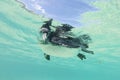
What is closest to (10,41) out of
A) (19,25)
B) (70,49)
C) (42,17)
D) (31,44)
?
(31,44)

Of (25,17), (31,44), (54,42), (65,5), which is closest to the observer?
(54,42)

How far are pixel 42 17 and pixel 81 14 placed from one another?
3.24 meters

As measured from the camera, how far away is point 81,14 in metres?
18.5

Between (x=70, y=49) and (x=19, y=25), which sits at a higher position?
(x=19, y=25)

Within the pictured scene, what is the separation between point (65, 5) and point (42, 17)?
8.45 ft

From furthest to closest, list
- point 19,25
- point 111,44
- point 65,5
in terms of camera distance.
→ point 111,44 → point 19,25 → point 65,5

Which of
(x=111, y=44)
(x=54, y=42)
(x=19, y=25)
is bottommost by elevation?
(x=54, y=42)

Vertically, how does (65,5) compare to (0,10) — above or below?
below

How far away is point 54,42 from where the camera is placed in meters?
12.8

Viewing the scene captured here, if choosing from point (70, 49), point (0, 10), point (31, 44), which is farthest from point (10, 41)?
point (70, 49)

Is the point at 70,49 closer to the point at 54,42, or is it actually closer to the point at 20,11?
the point at 54,42

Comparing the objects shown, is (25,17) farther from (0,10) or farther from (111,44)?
(111,44)

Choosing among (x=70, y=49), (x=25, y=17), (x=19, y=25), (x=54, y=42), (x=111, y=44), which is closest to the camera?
(x=54, y=42)

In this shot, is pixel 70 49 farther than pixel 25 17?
No
